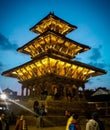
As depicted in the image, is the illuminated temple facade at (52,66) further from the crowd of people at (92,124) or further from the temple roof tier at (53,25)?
the crowd of people at (92,124)

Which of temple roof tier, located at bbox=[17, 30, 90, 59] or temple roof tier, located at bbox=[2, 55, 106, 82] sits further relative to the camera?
temple roof tier, located at bbox=[17, 30, 90, 59]

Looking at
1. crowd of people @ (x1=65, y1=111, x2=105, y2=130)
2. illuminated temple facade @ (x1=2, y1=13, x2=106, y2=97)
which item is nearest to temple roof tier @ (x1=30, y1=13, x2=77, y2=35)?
illuminated temple facade @ (x1=2, y1=13, x2=106, y2=97)

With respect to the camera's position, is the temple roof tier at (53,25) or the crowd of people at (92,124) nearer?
the crowd of people at (92,124)

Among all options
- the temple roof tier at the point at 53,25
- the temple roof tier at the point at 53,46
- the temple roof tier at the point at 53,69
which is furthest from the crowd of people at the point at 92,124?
the temple roof tier at the point at 53,25

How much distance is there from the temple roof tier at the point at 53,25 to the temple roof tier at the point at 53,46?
258cm

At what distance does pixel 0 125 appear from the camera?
8453 mm

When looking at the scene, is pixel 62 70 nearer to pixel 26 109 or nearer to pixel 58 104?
pixel 58 104

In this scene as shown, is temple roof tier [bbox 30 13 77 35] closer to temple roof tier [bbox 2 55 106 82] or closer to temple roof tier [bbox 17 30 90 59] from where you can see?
temple roof tier [bbox 17 30 90 59]

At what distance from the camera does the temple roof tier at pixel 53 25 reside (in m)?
25.6

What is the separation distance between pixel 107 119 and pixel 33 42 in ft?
42.7

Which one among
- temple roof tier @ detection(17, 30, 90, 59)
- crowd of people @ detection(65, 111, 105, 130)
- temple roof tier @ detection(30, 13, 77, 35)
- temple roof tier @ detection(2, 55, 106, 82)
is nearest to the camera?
crowd of people @ detection(65, 111, 105, 130)

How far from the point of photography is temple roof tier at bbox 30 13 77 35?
25.6 meters

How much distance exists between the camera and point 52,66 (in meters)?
22.2

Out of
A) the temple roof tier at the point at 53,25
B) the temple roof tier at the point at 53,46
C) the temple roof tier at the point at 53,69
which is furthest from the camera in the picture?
the temple roof tier at the point at 53,25
